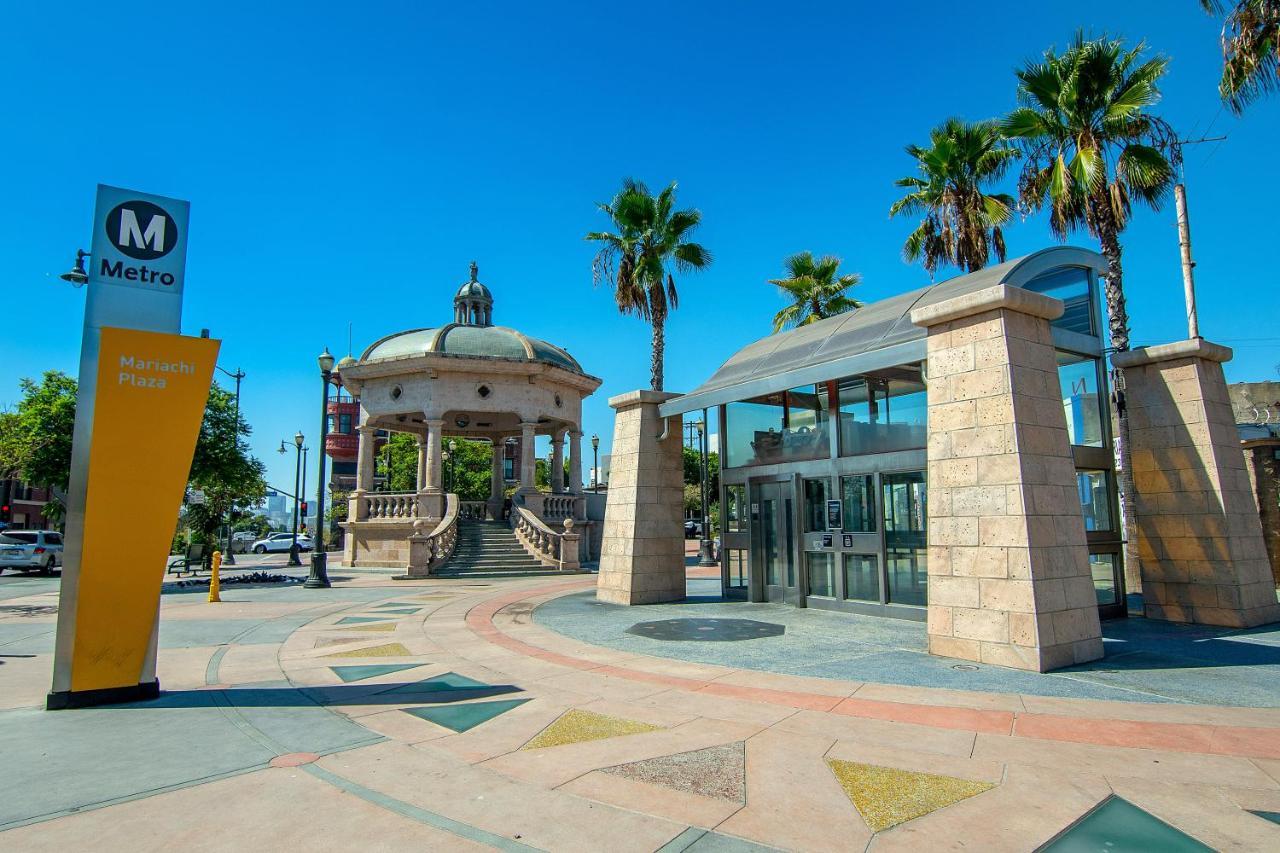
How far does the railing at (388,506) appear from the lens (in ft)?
89.0

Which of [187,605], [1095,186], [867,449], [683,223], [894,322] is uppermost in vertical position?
[683,223]

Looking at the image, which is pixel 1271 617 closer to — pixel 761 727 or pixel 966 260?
pixel 761 727

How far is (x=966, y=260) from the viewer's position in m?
20.5

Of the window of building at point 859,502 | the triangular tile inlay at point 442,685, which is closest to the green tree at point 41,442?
the triangular tile inlay at point 442,685

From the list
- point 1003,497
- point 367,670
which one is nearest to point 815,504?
point 1003,497

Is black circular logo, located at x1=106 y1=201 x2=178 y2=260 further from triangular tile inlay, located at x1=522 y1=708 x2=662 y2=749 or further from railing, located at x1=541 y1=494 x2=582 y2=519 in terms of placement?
railing, located at x1=541 y1=494 x2=582 y2=519

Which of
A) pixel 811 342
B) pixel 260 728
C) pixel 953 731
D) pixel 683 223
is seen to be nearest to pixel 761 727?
pixel 953 731

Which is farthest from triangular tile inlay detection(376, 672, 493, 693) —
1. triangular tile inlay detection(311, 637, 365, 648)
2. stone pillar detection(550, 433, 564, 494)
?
stone pillar detection(550, 433, 564, 494)

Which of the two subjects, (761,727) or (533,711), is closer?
(761,727)

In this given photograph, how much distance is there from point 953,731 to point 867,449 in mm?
6959

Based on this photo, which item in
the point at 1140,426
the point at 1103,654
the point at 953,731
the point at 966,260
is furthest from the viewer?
the point at 966,260

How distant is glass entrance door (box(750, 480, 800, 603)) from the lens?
44.1 ft

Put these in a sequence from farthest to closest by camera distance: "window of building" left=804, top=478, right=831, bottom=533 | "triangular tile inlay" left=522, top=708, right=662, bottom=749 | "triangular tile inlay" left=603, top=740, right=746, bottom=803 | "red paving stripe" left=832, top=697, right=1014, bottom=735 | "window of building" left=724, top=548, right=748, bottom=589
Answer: "window of building" left=724, top=548, right=748, bottom=589
"window of building" left=804, top=478, right=831, bottom=533
"red paving stripe" left=832, top=697, right=1014, bottom=735
"triangular tile inlay" left=522, top=708, right=662, bottom=749
"triangular tile inlay" left=603, top=740, right=746, bottom=803

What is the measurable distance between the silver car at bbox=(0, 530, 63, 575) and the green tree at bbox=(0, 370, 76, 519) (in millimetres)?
9086
